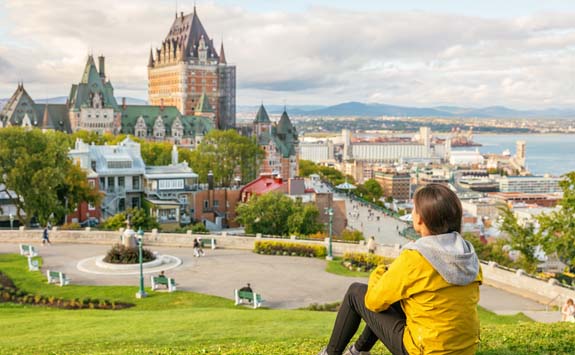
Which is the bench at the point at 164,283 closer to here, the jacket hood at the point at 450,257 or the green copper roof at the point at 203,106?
the jacket hood at the point at 450,257

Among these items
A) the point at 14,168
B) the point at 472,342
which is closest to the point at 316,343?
the point at 472,342

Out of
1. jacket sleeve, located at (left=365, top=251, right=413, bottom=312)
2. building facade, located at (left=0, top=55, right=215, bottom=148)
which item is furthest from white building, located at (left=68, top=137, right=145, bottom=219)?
building facade, located at (left=0, top=55, right=215, bottom=148)

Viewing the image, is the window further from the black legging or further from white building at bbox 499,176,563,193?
white building at bbox 499,176,563,193

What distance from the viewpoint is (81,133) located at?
70750 mm

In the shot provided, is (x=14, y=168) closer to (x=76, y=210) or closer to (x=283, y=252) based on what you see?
(x=76, y=210)

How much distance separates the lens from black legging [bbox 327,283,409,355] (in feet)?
14.6

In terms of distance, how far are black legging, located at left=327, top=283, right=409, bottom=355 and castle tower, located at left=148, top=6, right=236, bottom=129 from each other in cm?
10505

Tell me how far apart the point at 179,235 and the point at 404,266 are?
1019 inches

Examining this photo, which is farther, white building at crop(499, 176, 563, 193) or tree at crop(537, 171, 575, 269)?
white building at crop(499, 176, 563, 193)

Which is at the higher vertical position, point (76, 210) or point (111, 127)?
point (111, 127)

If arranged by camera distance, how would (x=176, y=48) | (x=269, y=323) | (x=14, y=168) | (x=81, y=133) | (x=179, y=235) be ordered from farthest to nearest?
(x=176, y=48) → (x=81, y=133) → (x=14, y=168) → (x=179, y=235) → (x=269, y=323)

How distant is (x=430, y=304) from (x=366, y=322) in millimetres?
775

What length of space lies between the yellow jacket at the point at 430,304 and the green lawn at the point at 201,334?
1827 mm

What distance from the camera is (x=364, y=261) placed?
25.0 meters
